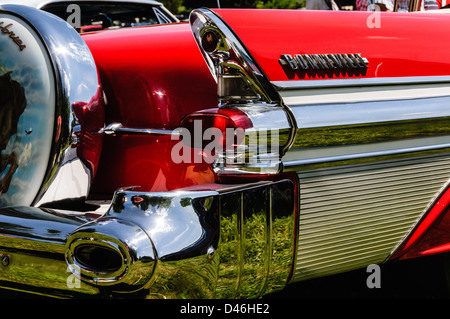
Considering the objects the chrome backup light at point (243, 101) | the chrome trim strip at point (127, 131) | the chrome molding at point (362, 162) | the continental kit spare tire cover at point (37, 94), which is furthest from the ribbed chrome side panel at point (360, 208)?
the continental kit spare tire cover at point (37, 94)

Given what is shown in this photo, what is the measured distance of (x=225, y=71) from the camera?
1.71 m

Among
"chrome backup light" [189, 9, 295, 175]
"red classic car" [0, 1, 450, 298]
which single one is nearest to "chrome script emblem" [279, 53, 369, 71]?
"red classic car" [0, 1, 450, 298]

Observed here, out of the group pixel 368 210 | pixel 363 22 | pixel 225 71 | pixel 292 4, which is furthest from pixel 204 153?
pixel 292 4

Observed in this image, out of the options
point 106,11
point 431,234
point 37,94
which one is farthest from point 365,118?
point 106,11

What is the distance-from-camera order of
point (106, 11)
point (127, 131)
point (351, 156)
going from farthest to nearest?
point (106, 11) < point (127, 131) < point (351, 156)

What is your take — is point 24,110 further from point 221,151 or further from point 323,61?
point 323,61

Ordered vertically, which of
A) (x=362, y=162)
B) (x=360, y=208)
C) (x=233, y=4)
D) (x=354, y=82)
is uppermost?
(x=354, y=82)

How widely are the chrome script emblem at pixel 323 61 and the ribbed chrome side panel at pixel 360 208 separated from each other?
0.31 m

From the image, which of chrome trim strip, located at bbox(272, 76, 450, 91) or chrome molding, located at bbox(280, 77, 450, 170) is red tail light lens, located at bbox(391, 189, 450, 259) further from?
chrome trim strip, located at bbox(272, 76, 450, 91)

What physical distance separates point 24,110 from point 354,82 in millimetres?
1046

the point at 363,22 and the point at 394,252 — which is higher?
the point at 363,22

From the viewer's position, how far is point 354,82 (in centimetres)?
183

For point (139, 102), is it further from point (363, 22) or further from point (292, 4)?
point (292, 4)
